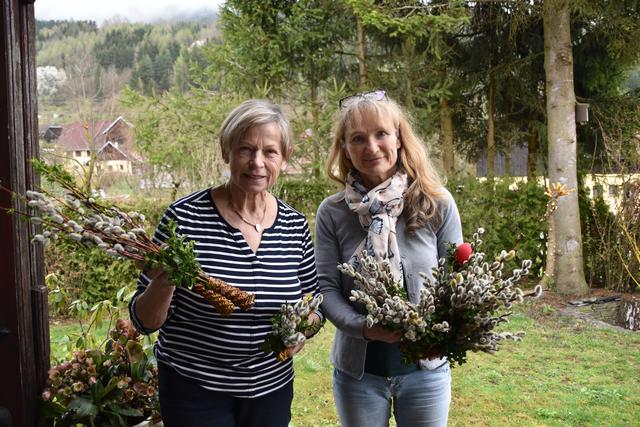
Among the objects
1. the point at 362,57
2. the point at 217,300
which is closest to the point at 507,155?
the point at 362,57

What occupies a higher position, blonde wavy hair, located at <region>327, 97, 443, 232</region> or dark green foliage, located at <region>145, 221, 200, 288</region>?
blonde wavy hair, located at <region>327, 97, 443, 232</region>

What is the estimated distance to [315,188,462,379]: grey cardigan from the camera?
4.91ft

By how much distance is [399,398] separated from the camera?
4.96 ft

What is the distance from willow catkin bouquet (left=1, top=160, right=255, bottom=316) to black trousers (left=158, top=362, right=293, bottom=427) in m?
0.21

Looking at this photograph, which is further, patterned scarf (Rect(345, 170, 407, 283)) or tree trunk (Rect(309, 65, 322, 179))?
tree trunk (Rect(309, 65, 322, 179))

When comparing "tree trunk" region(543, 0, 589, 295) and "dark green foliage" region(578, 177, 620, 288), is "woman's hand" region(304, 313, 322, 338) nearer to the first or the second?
"tree trunk" region(543, 0, 589, 295)

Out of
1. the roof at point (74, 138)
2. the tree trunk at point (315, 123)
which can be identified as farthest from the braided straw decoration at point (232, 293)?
the tree trunk at point (315, 123)

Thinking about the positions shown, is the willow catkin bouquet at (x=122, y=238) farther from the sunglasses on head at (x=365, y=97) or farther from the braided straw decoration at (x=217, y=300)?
the sunglasses on head at (x=365, y=97)

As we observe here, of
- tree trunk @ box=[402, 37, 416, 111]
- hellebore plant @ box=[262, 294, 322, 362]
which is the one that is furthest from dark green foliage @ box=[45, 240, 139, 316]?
hellebore plant @ box=[262, 294, 322, 362]

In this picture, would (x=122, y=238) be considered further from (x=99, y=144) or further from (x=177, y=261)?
(x=99, y=144)

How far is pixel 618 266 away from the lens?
5934 millimetres

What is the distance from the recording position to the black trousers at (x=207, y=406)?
1.36 metres

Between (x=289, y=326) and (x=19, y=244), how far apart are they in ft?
2.61

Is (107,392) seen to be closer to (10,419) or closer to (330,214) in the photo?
(10,419)
